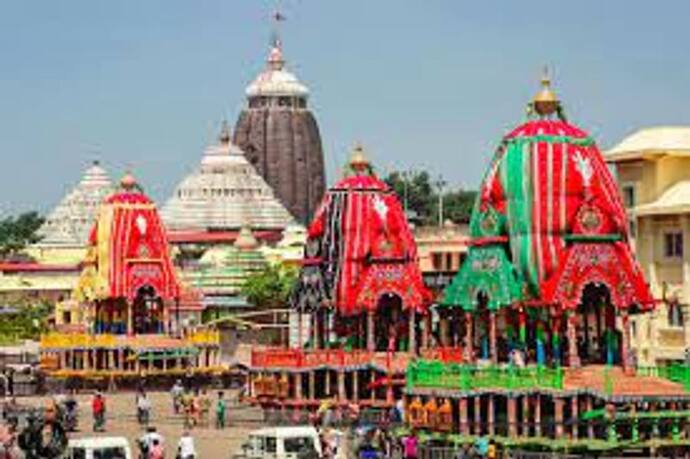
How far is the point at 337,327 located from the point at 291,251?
5241cm

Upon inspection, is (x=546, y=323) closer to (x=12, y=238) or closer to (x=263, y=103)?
(x=263, y=103)

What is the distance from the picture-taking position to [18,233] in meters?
161

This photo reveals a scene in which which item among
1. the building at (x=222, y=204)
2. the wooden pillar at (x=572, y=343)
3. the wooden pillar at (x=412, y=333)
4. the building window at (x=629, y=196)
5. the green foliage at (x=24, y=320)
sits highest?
the building at (x=222, y=204)

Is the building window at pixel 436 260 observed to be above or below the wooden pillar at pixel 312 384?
above

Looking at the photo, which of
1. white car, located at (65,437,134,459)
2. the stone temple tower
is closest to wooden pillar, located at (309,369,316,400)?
white car, located at (65,437,134,459)

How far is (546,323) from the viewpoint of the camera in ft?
160

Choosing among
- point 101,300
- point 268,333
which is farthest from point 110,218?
point 268,333

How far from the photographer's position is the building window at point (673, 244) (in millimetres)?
64562

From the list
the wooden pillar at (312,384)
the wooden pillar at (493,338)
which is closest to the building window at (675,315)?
the wooden pillar at (312,384)

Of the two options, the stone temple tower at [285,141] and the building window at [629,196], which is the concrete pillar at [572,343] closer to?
the building window at [629,196]

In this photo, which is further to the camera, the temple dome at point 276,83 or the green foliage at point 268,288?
the temple dome at point 276,83

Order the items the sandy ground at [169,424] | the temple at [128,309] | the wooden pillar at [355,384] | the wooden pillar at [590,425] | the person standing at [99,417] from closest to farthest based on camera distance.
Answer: the wooden pillar at [590,425], the sandy ground at [169,424], the person standing at [99,417], the wooden pillar at [355,384], the temple at [128,309]

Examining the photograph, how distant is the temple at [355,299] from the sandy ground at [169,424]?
2.06 m

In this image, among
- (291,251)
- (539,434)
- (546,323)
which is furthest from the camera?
(291,251)
